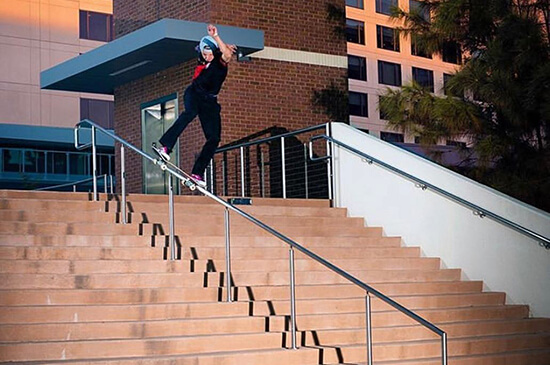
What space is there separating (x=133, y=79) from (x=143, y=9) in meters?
1.47

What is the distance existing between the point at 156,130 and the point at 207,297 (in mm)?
10597

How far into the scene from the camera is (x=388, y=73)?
2213 inches

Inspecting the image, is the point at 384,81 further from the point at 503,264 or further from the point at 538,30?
the point at 503,264

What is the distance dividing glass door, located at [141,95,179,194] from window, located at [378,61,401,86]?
36.3 meters

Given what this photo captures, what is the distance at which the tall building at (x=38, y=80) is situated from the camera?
40781mm

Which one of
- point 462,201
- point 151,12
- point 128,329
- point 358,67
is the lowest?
point 128,329

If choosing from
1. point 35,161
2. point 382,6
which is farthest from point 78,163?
point 382,6

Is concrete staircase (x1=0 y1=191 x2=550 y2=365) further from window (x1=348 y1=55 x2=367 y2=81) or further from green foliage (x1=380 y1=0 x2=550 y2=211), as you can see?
window (x1=348 y1=55 x2=367 y2=81)

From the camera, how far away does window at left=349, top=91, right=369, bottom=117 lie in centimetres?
5428

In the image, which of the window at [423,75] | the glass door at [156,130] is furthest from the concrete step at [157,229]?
the window at [423,75]

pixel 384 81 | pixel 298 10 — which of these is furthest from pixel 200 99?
pixel 384 81

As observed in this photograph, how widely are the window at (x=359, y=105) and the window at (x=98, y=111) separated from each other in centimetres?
1341

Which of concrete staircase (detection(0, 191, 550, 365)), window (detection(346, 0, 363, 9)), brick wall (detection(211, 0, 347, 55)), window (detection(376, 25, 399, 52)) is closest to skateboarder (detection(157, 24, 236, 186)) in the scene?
concrete staircase (detection(0, 191, 550, 365))

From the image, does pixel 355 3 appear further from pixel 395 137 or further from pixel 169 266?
pixel 169 266
